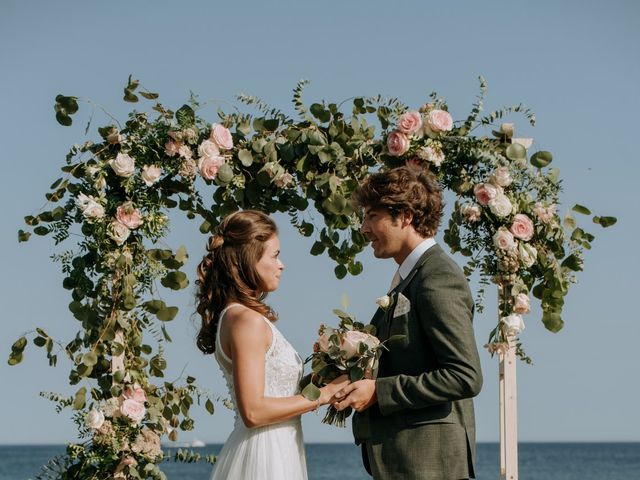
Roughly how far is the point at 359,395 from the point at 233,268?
0.71 m

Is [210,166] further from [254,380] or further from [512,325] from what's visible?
[512,325]

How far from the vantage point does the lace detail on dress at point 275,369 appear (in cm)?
400

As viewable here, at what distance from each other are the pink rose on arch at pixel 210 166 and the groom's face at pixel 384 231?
102cm

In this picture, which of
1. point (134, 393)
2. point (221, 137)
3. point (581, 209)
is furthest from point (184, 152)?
point (581, 209)

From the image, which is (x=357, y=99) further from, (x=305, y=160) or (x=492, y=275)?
(x=492, y=275)

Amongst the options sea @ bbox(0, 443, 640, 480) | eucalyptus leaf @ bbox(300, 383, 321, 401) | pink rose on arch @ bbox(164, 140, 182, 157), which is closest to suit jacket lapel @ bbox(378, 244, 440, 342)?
eucalyptus leaf @ bbox(300, 383, 321, 401)

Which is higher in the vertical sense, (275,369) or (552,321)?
(552,321)

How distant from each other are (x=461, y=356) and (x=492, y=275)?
113 centimetres

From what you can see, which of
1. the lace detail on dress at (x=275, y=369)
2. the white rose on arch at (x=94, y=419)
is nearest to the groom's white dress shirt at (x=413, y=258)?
the lace detail on dress at (x=275, y=369)

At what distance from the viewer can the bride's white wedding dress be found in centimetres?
398

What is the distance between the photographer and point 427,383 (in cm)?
371

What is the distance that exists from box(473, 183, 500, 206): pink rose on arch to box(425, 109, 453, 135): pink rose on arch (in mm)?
304

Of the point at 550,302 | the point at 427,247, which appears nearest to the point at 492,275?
the point at 550,302

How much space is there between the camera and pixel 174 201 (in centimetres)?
496
